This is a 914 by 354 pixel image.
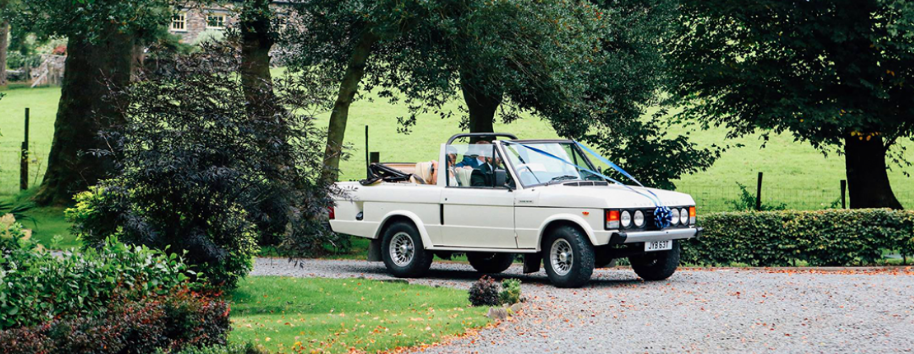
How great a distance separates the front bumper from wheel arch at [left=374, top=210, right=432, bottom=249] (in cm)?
300

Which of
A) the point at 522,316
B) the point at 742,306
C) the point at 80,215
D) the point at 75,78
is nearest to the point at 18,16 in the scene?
the point at 75,78

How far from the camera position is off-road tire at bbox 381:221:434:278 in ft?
46.0

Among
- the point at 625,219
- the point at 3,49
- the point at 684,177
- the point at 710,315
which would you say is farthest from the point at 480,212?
the point at 3,49

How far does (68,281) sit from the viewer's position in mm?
6984

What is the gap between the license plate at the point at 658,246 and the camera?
12523 millimetres


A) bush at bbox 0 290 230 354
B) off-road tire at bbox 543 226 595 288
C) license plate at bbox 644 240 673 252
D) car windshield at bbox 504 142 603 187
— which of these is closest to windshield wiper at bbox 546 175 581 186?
car windshield at bbox 504 142 603 187

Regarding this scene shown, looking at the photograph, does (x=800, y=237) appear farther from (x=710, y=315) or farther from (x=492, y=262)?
(x=710, y=315)

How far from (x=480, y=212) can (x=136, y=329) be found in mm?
7024

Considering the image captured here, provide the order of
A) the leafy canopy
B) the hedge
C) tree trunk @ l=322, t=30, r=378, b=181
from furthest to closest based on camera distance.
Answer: the leafy canopy
tree trunk @ l=322, t=30, r=378, b=181
the hedge

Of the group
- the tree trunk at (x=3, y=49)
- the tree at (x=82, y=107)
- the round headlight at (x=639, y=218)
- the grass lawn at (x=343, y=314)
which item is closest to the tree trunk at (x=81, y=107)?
the tree at (x=82, y=107)

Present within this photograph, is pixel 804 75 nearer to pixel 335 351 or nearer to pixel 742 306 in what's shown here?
pixel 742 306

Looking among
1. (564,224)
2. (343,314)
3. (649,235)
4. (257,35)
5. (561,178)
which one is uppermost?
(257,35)

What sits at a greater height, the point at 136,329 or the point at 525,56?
the point at 525,56

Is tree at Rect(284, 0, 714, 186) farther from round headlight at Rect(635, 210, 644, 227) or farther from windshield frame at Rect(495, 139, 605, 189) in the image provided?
round headlight at Rect(635, 210, 644, 227)
